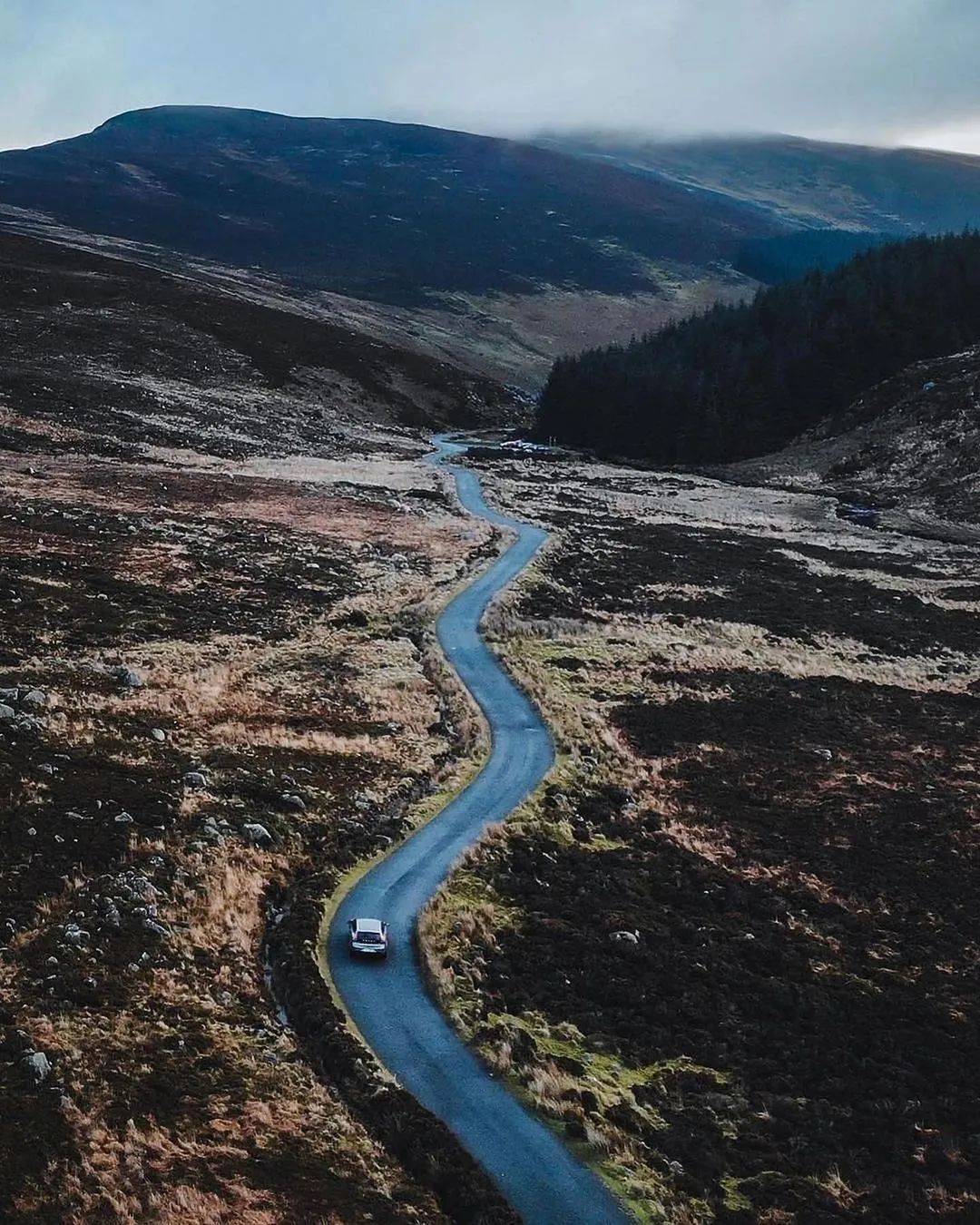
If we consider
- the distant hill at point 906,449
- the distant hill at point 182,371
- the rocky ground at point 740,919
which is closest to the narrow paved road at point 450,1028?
the rocky ground at point 740,919

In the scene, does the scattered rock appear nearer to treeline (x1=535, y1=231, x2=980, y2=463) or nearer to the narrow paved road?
the narrow paved road

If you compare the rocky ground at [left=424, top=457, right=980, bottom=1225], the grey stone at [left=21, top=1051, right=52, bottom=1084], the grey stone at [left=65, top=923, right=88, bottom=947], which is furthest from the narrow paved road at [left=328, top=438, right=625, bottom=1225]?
the grey stone at [left=21, top=1051, right=52, bottom=1084]

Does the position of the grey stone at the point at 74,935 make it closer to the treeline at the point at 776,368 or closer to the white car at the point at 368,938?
the white car at the point at 368,938

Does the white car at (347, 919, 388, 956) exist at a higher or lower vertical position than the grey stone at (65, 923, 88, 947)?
lower

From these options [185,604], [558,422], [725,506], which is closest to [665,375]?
[558,422]

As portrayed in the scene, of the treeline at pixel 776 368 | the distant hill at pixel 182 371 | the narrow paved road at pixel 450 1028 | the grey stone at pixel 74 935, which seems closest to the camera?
the narrow paved road at pixel 450 1028

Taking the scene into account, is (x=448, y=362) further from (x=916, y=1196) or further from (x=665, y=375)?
(x=916, y=1196)

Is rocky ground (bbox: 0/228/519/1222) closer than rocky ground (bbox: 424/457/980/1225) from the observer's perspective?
Yes

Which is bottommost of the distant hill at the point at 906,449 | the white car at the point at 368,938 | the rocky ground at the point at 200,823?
A: the white car at the point at 368,938
